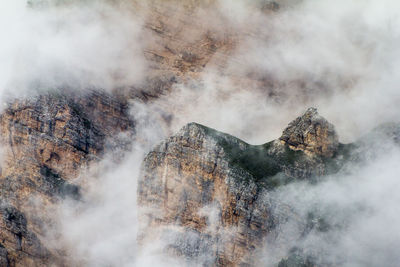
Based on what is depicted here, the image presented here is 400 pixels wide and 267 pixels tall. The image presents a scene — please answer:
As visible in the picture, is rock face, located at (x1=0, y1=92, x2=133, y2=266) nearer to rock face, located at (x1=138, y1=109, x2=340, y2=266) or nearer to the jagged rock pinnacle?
rock face, located at (x1=138, y1=109, x2=340, y2=266)

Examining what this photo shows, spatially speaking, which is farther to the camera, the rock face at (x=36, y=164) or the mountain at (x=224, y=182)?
the rock face at (x=36, y=164)

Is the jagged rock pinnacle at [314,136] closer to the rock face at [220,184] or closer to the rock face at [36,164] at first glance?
the rock face at [220,184]

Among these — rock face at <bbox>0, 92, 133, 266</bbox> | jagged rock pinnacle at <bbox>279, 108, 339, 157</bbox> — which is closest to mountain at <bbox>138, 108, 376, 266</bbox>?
jagged rock pinnacle at <bbox>279, 108, 339, 157</bbox>

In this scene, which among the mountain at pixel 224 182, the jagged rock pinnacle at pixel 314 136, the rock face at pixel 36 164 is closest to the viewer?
the mountain at pixel 224 182

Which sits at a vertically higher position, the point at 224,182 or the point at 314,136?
the point at 314,136

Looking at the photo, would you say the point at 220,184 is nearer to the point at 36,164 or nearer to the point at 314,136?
the point at 314,136

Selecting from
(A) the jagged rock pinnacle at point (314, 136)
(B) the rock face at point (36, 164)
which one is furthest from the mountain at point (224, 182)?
(B) the rock face at point (36, 164)

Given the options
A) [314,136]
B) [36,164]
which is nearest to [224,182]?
[314,136]
